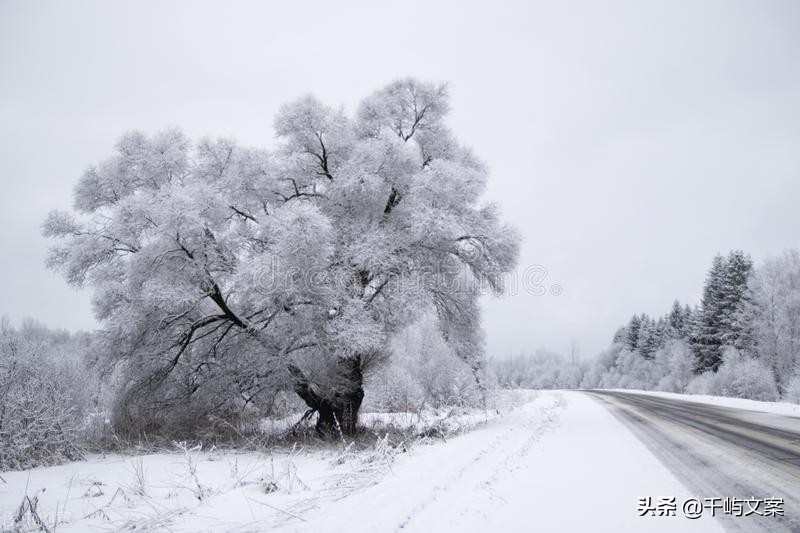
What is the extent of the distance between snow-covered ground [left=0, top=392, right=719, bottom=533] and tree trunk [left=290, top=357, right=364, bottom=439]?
113 inches

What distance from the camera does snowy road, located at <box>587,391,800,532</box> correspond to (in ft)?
13.8

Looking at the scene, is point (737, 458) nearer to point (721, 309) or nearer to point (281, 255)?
point (281, 255)

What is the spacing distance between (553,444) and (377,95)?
1240cm

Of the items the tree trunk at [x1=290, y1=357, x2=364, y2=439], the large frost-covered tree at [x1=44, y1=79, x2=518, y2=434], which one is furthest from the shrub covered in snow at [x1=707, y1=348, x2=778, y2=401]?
the tree trunk at [x1=290, y1=357, x2=364, y2=439]

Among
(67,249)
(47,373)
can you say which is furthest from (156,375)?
(67,249)

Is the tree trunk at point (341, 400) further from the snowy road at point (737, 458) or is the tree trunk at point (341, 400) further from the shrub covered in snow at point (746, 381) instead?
the shrub covered in snow at point (746, 381)

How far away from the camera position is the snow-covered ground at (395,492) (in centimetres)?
421

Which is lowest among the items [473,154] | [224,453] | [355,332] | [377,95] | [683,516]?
[224,453]

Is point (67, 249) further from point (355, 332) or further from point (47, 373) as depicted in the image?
point (355, 332)

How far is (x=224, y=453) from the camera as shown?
399 inches

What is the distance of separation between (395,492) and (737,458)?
5.10 m

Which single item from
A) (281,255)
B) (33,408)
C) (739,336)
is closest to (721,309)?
(739,336)

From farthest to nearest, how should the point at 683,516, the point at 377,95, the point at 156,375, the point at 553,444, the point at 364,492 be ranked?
the point at 377,95
the point at 156,375
the point at 553,444
the point at 364,492
the point at 683,516

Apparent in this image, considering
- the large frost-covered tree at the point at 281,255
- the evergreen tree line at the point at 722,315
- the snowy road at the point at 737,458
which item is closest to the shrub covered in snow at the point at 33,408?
the large frost-covered tree at the point at 281,255
